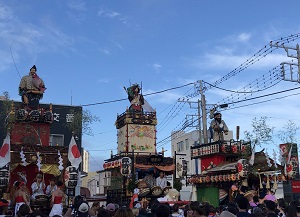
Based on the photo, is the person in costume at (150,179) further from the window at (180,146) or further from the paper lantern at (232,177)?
the window at (180,146)

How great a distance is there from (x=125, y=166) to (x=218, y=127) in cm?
766

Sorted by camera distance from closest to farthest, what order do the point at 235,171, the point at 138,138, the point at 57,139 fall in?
the point at 235,171 < the point at 57,139 < the point at 138,138

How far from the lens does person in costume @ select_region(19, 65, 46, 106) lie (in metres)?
A: 24.5

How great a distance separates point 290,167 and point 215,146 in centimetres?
549

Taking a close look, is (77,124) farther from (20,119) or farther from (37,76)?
(37,76)

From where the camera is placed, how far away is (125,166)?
2808 centimetres

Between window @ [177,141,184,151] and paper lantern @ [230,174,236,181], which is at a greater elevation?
window @ [177,141,184,151]

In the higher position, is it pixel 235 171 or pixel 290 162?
pixel 290 162

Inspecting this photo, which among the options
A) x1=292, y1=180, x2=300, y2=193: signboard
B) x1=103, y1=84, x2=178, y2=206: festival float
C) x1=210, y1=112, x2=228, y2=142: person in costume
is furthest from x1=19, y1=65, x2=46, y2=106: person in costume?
x1=292, y1=180, x2=300, y2=193: signboard

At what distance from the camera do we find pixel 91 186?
50344mm

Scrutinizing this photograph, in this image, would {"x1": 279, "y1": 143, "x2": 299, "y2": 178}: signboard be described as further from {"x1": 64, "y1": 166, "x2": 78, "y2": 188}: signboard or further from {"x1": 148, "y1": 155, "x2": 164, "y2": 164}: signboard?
{"x1": 64, "y1": 166, "x2": 78, "y2": 188}: signboard

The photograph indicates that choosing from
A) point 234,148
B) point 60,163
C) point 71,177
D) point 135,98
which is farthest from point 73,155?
point 135,98

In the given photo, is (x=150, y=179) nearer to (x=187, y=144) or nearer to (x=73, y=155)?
(x=73, y=155)

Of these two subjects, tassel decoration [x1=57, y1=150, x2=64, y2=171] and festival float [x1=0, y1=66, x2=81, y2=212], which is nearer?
Answer: festival float [x1=0, y1=66, x2=81, y2=212]
